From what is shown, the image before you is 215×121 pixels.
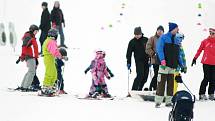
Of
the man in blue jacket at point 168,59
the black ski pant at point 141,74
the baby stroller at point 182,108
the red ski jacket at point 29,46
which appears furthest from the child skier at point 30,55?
the baby stroller at point 182,108

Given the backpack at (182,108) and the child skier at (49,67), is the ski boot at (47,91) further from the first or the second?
the backpack at (182,108)

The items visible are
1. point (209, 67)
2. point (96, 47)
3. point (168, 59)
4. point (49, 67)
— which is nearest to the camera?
point (168, 59)

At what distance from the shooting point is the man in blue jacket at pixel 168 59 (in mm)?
10672

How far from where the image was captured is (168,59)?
1070 centimetres

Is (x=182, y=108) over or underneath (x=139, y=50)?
underneath

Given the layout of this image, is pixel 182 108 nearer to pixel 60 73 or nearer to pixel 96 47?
pixel 60 73

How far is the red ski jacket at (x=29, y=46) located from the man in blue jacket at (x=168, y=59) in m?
3.76

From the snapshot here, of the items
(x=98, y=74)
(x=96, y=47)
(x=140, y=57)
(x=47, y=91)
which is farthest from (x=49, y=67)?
(x=96, y=47)

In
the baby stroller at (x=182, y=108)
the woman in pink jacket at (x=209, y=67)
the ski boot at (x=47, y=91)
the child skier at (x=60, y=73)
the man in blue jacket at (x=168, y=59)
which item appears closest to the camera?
the baby stroller at (x=182, y=108)

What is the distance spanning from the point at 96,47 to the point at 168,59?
37.0 feet

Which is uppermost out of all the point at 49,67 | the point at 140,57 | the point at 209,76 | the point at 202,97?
the point at 140,57

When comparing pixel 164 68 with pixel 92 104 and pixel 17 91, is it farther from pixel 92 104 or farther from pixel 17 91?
pixel 17 91

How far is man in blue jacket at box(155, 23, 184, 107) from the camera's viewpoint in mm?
10672

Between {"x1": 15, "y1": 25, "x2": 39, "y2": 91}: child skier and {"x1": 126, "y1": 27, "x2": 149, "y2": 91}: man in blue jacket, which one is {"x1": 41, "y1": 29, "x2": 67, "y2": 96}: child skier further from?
{"x1": 126, "y1": 27, "x2": 149, "y2": 91}: man in blue jacket
